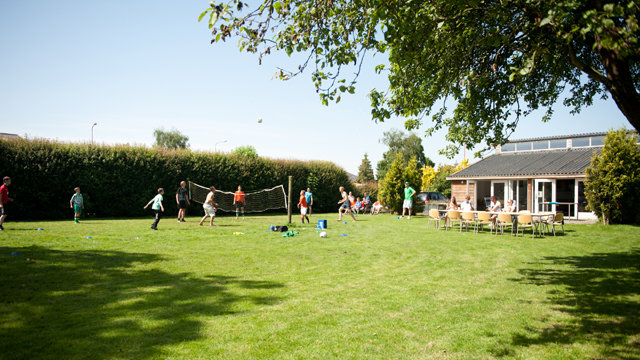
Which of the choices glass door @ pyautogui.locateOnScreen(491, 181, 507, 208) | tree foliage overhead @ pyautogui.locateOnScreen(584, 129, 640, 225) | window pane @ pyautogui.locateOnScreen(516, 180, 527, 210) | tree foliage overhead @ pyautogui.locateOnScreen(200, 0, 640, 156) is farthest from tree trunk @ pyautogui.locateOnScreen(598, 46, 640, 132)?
glass door @ pyautogui.locateOnScreen(491, 181, 507, 208)

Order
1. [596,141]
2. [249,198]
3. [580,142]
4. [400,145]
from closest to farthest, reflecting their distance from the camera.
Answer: [249,198], [596,141], [580,142], [400,145]

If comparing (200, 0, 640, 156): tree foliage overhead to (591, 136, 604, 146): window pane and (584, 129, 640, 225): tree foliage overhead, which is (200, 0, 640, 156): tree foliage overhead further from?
(591, 136, 604, 146): window pane

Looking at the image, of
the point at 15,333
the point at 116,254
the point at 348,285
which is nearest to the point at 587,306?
the point at 348,285

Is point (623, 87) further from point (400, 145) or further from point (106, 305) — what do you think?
point (400, 145)

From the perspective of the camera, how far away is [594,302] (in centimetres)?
536

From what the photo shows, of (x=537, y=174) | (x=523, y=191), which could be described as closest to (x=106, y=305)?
(x=537, y=174)

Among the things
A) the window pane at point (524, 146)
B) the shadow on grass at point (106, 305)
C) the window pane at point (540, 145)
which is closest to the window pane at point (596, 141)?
the window pane at point (540, 145)

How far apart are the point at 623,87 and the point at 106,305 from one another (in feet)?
22.6

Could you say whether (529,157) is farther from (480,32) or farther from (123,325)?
(123,325)

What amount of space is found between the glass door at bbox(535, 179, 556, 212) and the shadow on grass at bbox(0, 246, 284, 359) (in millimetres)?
21738

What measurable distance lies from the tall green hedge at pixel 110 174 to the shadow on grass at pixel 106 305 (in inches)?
490

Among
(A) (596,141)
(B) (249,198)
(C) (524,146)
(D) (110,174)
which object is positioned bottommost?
(B) (249,198)

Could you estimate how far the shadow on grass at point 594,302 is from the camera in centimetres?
402

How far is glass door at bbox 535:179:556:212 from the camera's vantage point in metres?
22.2
